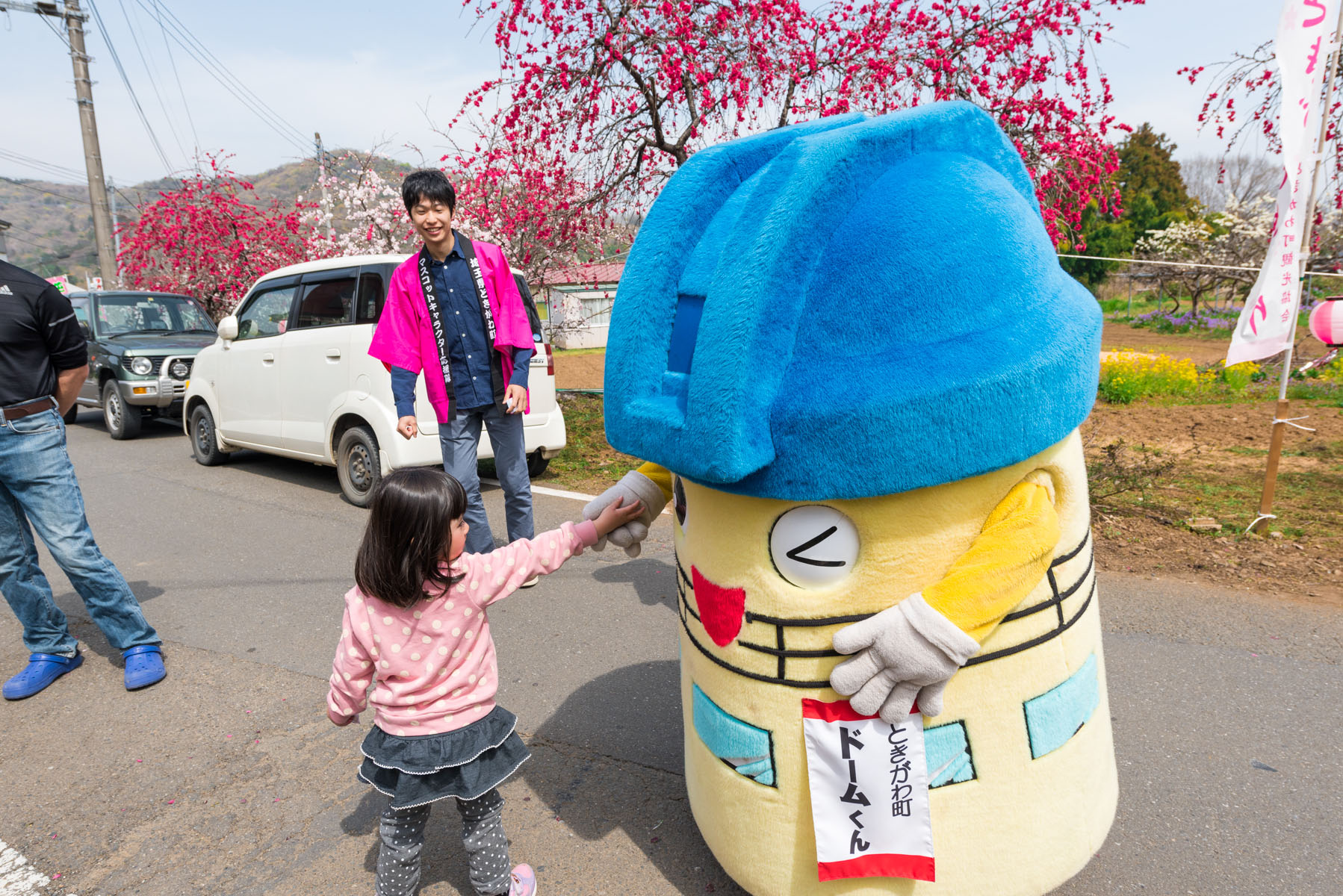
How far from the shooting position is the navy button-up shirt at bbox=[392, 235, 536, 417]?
399cm

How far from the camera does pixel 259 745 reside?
298 centimetres

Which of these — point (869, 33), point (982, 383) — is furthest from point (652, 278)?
point (869, 33)

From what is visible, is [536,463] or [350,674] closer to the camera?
[350,674]

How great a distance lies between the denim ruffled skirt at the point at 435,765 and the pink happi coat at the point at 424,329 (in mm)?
2212

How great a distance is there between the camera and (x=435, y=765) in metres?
1.93

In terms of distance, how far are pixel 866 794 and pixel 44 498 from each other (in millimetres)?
3354

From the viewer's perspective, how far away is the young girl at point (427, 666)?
1867mm

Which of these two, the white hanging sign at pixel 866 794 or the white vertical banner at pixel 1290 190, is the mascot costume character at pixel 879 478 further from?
the white vertical banner at pixel 1290 190

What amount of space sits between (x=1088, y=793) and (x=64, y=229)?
158 m

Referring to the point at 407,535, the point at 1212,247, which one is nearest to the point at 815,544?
the point at 407,535

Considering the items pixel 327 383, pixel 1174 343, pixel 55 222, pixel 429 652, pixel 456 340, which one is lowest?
pixel 1174 343

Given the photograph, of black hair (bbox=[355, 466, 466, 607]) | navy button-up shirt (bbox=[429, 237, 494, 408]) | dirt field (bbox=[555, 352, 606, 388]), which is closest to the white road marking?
black hair (bbox=[355, 466, 466, 607])

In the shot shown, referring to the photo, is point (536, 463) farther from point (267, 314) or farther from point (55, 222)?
point (55, 222)

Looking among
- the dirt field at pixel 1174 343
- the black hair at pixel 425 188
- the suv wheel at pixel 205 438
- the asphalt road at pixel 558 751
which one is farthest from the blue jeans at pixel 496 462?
the dirt field at pixel 1174 343
